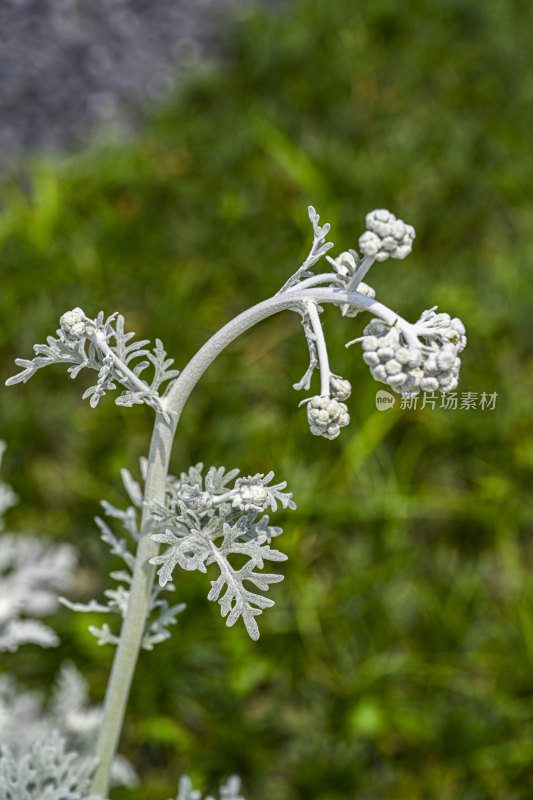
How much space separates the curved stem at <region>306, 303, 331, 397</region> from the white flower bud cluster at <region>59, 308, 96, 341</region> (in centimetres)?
33

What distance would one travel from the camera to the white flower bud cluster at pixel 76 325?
1.08 meters

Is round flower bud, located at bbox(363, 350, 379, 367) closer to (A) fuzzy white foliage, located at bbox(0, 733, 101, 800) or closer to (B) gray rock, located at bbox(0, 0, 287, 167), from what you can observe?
(A) fuzzy white foliage, located at bbox(0, 733, 101, 800)

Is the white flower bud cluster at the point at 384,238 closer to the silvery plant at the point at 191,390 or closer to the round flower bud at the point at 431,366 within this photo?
the silvery plant at the point at 191,390

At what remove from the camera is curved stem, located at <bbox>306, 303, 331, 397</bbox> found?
100 centimetres

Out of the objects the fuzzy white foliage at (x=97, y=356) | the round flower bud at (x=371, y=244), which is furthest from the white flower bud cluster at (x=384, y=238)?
the fuzzy white foliage at (x=97, y=356)

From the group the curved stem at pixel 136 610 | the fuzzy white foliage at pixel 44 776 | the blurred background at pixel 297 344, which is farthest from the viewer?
the blurred background at pixel 297 344

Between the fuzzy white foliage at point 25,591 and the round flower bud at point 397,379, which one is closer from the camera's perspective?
the round flower bud at point 397,379

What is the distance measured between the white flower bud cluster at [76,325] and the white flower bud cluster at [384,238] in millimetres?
418

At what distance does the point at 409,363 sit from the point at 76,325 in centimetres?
48

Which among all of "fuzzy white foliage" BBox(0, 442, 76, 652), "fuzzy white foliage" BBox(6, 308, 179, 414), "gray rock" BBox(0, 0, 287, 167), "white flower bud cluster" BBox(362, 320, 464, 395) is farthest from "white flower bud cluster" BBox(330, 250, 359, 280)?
"gray rock" BBox(0, 0, 287, 167)

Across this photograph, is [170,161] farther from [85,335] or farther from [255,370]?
[85,335]

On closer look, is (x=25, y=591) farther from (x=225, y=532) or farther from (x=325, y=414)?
(x=325, y=414)

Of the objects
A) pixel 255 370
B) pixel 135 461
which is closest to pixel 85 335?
pixel 135 461

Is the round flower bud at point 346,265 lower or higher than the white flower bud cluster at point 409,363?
higher
